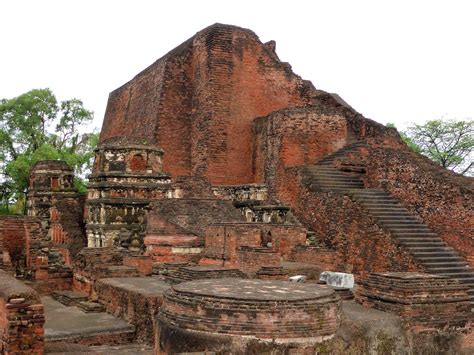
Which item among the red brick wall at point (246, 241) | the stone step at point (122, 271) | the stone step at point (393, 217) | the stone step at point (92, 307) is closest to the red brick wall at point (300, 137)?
the red brick wall at point (246, 241)

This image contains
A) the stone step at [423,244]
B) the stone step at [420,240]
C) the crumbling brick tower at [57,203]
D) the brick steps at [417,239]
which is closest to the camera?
the brick steps at [417,239]

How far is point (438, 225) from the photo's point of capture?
1244 cm

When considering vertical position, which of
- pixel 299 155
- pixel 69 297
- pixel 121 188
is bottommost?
pixel 69 297

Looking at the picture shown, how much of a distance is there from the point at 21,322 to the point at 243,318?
2355 mm

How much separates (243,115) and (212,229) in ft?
28.3

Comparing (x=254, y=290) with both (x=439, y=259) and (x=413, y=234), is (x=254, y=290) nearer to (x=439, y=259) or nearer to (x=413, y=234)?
(x=439, y=259)

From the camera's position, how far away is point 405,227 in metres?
12.2

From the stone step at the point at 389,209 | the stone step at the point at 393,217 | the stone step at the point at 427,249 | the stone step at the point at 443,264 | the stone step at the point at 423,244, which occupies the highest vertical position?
the stone step at the point at 389,209

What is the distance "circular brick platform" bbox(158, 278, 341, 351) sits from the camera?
17.4ft

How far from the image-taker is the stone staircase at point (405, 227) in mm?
10875

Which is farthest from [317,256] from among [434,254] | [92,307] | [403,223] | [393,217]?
[92,307]

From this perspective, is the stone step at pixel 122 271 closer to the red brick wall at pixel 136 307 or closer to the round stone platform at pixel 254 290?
the red brick wall at pixel 136 307

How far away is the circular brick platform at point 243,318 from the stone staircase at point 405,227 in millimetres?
5034

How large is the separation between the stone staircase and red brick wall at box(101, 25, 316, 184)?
16.8 feet
